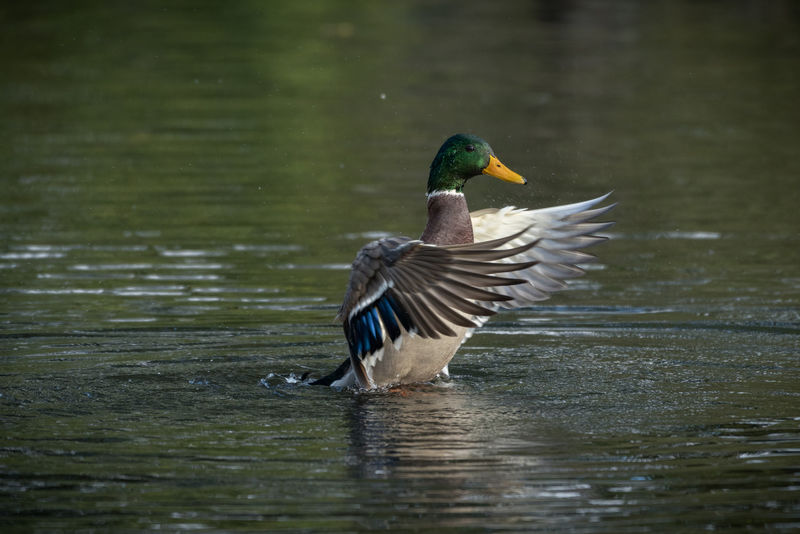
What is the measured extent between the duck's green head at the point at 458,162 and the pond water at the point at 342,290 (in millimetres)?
1196

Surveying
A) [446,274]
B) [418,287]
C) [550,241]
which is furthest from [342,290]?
[446,274]

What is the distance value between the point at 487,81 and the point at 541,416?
47.2 ft

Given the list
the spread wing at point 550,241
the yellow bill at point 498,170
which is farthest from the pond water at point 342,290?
the yellow bill at point 498,170

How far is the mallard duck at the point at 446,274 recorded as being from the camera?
731 centimetres

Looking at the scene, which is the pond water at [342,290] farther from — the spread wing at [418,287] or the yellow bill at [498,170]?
the yellow bill at [498,170]

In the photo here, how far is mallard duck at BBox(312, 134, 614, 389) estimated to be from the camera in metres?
7.31

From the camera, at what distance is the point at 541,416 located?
7480mm

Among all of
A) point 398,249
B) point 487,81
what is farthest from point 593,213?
point 487,81

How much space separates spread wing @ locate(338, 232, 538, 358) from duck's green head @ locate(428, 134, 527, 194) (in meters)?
0.94

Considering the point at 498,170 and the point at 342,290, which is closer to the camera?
the point at 498,170

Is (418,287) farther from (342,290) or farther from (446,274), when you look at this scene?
(342,290)

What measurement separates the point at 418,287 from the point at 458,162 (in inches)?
55.8

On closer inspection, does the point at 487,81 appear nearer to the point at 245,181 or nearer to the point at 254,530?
the point at 245,181

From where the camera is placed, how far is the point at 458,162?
8.63m
